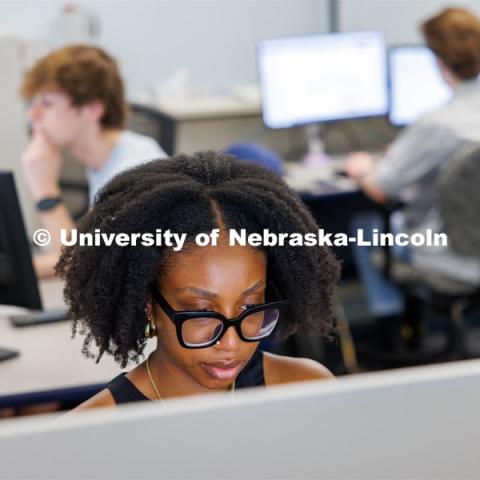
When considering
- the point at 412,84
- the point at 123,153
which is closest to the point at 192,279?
the point at 123,153

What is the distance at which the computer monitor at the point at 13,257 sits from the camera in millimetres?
1505

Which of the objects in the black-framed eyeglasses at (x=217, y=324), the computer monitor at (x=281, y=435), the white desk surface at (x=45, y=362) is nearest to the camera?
the computer monitor at (x=281, y=435)

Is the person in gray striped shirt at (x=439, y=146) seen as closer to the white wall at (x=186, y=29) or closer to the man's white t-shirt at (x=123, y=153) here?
the man's white t-shirt at (x=123, y=153)

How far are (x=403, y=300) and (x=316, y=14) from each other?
1699mm

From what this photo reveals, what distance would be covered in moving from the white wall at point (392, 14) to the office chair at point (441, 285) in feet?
4.27

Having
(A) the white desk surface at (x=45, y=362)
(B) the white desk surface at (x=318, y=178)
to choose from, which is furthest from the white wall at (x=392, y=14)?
(A) the white desk surface at (x=45, y=362)

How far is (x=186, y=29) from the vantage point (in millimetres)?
3768

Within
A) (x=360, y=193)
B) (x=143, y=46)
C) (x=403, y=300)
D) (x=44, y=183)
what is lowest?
(x=403, y=300)

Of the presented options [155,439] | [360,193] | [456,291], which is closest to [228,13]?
[360,193]

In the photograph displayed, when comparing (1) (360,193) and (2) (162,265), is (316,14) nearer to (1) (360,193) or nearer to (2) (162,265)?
(1) (360,193)

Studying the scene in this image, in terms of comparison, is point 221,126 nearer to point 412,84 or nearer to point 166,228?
point 412,84

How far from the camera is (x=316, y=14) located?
3.86 m

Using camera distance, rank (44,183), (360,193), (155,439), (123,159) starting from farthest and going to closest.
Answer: (360,193) < (44,183) < (123,159) < (155,439)

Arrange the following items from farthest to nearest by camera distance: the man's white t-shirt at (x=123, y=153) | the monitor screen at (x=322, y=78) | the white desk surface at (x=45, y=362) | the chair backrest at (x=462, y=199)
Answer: the monitor screen at (x=322, y=78) → the chair backrest at (x=462, y=199) → the man's white t-shirt at (x=123, y=153) → the white desk surface at (x=45, y=362)
